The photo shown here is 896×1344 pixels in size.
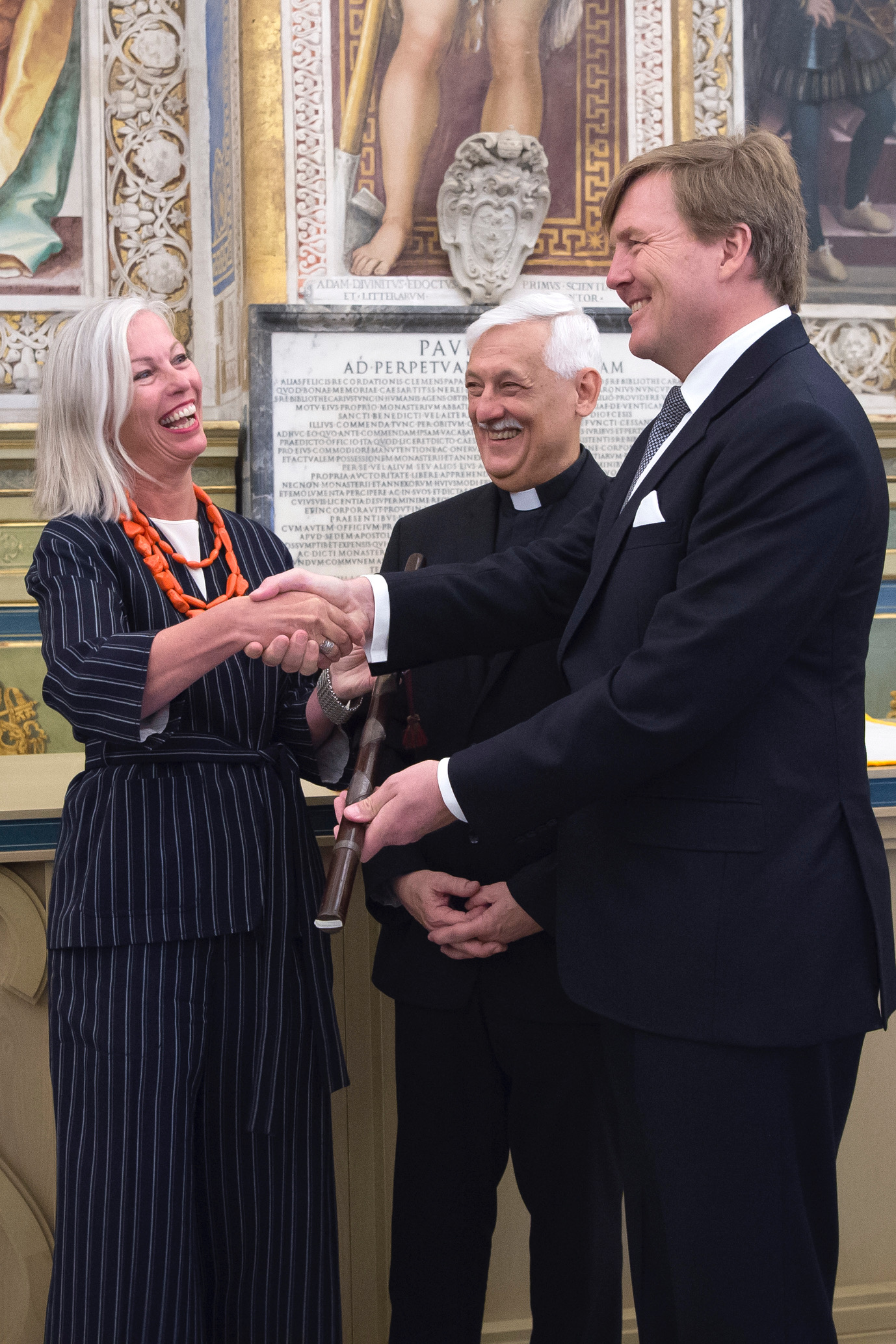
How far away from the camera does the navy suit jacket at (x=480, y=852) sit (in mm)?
1859

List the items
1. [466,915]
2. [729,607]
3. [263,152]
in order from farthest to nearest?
1. [263,152]
2. [466,915]
3. [729,607]

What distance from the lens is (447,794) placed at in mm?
1499

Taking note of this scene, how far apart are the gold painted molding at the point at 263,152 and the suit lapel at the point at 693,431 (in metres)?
4.03

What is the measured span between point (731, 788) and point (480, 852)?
0.64 m

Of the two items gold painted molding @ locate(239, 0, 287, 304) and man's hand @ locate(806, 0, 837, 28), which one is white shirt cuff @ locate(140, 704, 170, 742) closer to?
gold painted molding @ locate(239, 0, 287, 304)

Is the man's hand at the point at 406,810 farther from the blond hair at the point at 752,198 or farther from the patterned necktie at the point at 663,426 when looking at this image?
the blond hair at the point at 752,198

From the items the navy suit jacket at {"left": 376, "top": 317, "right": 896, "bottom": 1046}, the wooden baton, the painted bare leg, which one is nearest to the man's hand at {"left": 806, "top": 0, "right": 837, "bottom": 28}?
the painted bare leg

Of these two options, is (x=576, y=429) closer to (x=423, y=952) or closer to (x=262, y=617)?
(x=262, y=617)

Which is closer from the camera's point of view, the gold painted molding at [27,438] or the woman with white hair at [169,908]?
the woman with white hair at [169,908]

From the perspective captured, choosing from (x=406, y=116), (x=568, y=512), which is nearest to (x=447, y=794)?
(x=568, y=512)

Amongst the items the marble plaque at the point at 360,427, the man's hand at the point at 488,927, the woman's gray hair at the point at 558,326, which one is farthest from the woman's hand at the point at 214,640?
the marble plaque at the point at 360,427

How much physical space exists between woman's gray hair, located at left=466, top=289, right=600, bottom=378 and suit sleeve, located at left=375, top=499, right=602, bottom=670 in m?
0.37

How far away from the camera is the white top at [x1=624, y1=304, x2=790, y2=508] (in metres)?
1.50

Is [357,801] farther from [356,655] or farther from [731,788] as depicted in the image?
[731,788]
